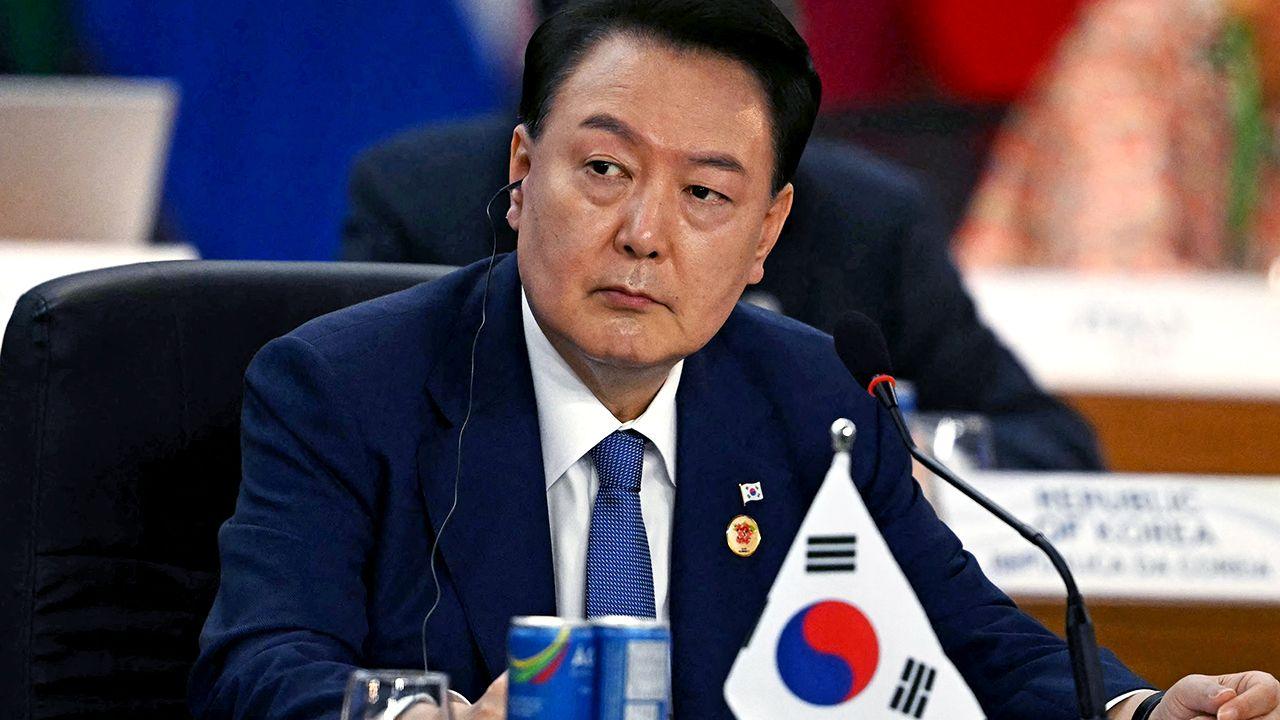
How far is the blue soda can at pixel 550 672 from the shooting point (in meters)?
1.10

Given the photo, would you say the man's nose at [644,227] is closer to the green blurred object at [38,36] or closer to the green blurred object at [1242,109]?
the green blurred object at [38,36]

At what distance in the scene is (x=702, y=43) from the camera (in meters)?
1.65

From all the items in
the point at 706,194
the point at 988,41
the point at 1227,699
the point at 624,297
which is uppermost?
the point at 988,41

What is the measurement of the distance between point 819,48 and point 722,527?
3086 millimetres

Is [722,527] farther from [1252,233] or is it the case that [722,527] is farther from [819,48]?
[1252,233]

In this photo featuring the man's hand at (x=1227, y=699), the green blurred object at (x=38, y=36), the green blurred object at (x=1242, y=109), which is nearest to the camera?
the man's hand at (x=1227, y=699)

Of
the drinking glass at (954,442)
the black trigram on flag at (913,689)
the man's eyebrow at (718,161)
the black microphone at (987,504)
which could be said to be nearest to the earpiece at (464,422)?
the man's eyebrow at (718,161)

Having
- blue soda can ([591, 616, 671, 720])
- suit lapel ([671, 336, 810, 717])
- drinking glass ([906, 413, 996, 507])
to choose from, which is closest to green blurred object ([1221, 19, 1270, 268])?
drinking glass ([906, 413, 996, 507])

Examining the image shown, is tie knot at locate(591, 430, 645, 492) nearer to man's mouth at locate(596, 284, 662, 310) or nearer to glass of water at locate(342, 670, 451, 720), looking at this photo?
man's mouth at locate(596, 284, 662, 310)

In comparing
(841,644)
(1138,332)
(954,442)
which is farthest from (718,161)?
(1138,332)

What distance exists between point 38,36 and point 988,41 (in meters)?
2.55

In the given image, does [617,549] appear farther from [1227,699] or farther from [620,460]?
[1227,699]

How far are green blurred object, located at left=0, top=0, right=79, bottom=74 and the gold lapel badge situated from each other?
2.98m

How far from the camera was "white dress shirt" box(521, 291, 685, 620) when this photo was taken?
1680 millimetres
